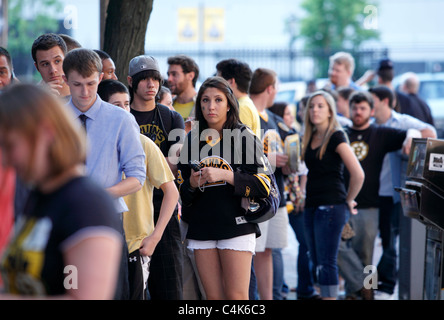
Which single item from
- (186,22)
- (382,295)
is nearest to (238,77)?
(382,295)

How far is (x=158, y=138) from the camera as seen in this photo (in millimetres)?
4738

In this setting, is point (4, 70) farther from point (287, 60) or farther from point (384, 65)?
point (287, 60)

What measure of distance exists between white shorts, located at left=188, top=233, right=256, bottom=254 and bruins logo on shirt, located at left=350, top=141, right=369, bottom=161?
2572mm

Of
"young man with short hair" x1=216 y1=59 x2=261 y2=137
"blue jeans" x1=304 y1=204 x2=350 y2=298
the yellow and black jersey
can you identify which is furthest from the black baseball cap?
the yellow and black jersey

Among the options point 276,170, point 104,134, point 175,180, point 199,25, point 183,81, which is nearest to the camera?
point 104,134

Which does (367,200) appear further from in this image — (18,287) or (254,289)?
(18,287)

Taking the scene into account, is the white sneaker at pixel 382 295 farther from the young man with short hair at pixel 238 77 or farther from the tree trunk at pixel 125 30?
the tree trunk at pixel 125 30

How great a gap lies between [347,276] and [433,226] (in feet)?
4.47

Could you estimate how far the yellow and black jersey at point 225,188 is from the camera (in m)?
4.32

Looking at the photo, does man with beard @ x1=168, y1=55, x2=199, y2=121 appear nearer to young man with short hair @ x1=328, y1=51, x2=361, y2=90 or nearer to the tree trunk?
the tree trunk

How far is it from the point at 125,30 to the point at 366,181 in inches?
107

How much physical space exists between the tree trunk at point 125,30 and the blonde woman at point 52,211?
12.9 feet

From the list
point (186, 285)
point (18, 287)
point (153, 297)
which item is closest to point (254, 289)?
point (186, 285)

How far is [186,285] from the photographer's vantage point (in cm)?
494
